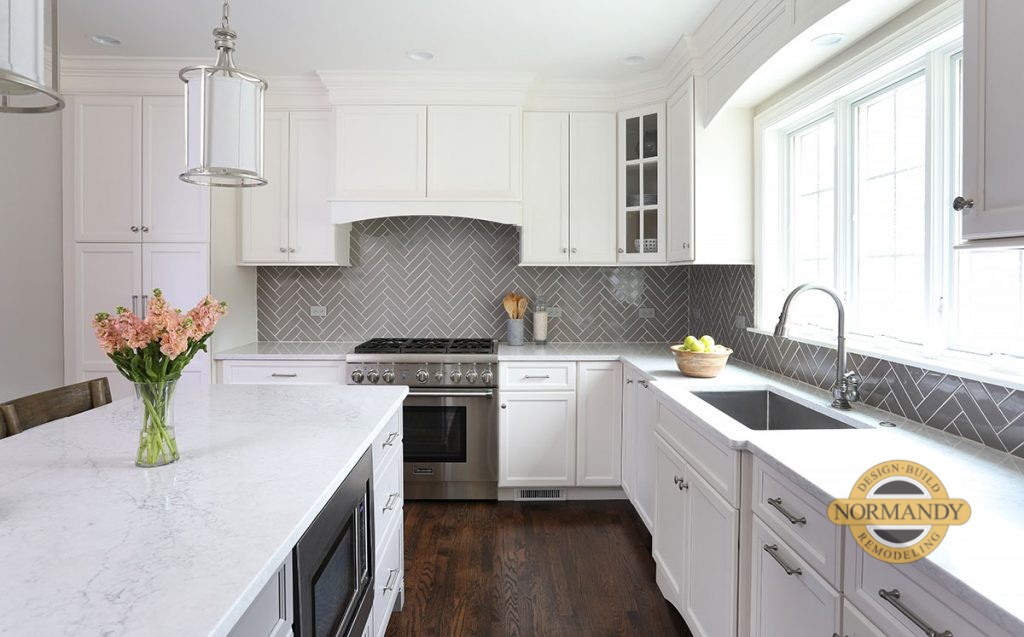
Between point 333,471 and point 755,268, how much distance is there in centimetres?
251

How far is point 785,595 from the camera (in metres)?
1.42

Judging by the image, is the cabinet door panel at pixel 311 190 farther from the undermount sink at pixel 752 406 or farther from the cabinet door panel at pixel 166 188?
the undermount sink at pixel 752 406

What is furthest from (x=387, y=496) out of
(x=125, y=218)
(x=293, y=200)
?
(x=125, y=218)

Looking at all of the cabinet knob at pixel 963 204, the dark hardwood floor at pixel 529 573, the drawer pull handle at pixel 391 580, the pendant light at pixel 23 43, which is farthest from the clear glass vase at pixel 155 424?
the cabinet knob at pixel 963 204

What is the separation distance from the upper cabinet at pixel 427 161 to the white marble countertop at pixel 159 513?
193 centimetres

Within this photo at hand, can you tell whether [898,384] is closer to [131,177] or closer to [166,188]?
[166,188]

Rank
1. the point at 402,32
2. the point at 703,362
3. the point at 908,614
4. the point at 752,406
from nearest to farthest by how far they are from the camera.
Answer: the point at 908,614
the point at 752,406
the point at 703,362
the point at 402,32

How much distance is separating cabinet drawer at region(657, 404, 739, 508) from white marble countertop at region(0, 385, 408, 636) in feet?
3.46

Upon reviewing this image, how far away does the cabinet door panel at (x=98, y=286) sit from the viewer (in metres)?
3.33

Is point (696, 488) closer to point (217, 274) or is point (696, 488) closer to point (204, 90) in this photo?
point (204, 90)

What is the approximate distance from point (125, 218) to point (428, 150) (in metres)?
1.80

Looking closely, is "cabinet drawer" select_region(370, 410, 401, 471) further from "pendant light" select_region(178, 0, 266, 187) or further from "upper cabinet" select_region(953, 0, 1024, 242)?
"upper cabinet" select_region(953, 0, 1024, 242)

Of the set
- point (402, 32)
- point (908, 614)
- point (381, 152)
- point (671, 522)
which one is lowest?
point (671, 522)

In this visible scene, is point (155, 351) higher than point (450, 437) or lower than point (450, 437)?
higher
